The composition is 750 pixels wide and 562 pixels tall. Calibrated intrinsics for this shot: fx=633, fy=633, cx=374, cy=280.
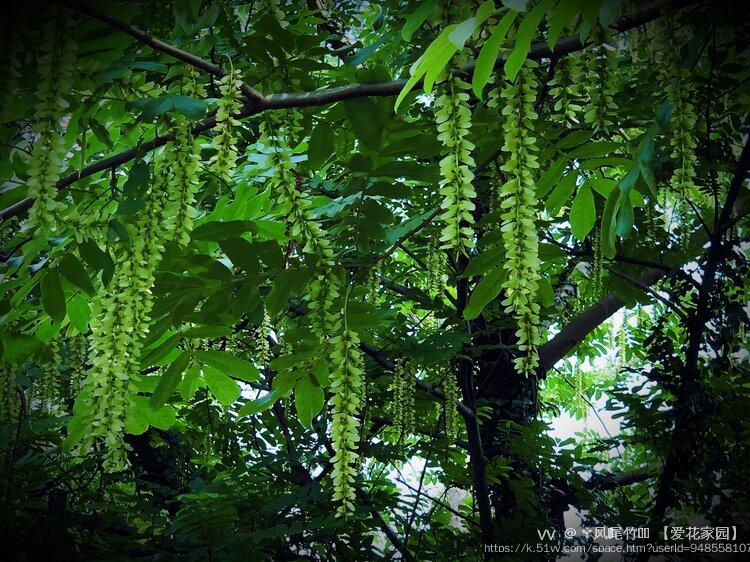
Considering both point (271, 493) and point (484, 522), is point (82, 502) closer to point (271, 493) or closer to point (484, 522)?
point (271, 493)

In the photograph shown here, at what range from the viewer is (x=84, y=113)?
1886 millimetres

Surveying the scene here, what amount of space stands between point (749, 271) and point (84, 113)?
352cm

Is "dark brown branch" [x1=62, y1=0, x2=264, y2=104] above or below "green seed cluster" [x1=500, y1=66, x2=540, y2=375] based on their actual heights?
above

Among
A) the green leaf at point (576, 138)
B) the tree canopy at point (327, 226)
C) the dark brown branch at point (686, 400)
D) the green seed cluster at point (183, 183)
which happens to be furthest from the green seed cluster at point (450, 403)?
the green seed cluster at point (183, 183)

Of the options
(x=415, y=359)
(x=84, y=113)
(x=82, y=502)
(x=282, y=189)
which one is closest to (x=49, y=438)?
(x=82, y=502)

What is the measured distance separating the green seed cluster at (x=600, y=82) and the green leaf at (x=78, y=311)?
82.2 inches

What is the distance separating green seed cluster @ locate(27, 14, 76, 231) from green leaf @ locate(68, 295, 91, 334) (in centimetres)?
109

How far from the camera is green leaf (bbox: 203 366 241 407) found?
7.55 ft

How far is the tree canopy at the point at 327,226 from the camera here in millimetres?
1568

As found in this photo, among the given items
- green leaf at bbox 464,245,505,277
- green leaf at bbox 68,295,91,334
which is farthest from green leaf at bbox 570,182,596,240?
green leaf at bbox 68,295,91,334

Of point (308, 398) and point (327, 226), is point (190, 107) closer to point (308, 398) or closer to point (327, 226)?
point (308, 398)

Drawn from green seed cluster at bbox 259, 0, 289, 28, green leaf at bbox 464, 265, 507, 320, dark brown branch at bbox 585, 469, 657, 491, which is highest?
green seed cluster at bbox 259, 0, 289, 28

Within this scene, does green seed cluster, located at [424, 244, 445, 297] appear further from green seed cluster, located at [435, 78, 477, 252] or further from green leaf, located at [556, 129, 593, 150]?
green seed cluster, located at [435, 78, 477, 252]

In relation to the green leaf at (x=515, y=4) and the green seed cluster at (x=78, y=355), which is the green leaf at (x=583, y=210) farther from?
the green seed cluster at (x=78, y=355)
